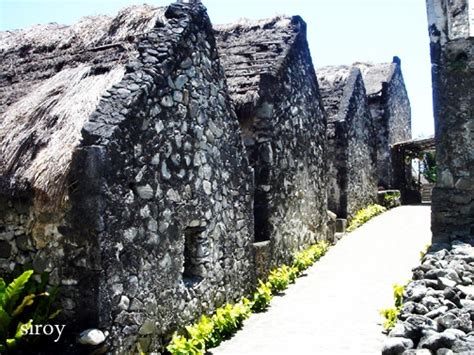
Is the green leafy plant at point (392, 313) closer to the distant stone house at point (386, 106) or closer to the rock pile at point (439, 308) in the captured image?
the rock pile at point (439, 308)

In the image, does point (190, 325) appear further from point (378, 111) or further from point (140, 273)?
point (378, 111)

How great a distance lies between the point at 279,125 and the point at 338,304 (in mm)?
3625

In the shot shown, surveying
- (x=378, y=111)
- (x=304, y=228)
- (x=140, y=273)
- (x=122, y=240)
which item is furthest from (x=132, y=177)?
(x=378, y=111)

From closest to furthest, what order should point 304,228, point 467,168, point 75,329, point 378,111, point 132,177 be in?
point 75,329, point 132,177, point 467,168, point 304,228, point 378,111

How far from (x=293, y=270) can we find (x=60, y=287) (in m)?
5.59

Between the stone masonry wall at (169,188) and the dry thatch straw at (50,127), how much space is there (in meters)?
0.35

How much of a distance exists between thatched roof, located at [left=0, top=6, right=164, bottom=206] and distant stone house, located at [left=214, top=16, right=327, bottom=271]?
2.84 m

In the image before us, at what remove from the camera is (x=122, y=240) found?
509 cm

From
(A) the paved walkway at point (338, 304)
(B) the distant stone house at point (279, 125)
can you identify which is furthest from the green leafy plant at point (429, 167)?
(B) the distant stone house at point (279, 125)

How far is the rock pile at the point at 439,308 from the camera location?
4.16m

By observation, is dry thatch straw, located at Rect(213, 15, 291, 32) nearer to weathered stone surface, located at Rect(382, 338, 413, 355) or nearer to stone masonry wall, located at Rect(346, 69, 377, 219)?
stone masonry wall, located at Rect(346, 69, 377, 219)

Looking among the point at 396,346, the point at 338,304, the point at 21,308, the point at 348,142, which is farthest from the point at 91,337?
the point at 348,142

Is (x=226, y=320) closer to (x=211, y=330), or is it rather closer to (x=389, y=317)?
(x=211, y=330)

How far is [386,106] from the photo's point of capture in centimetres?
2206
